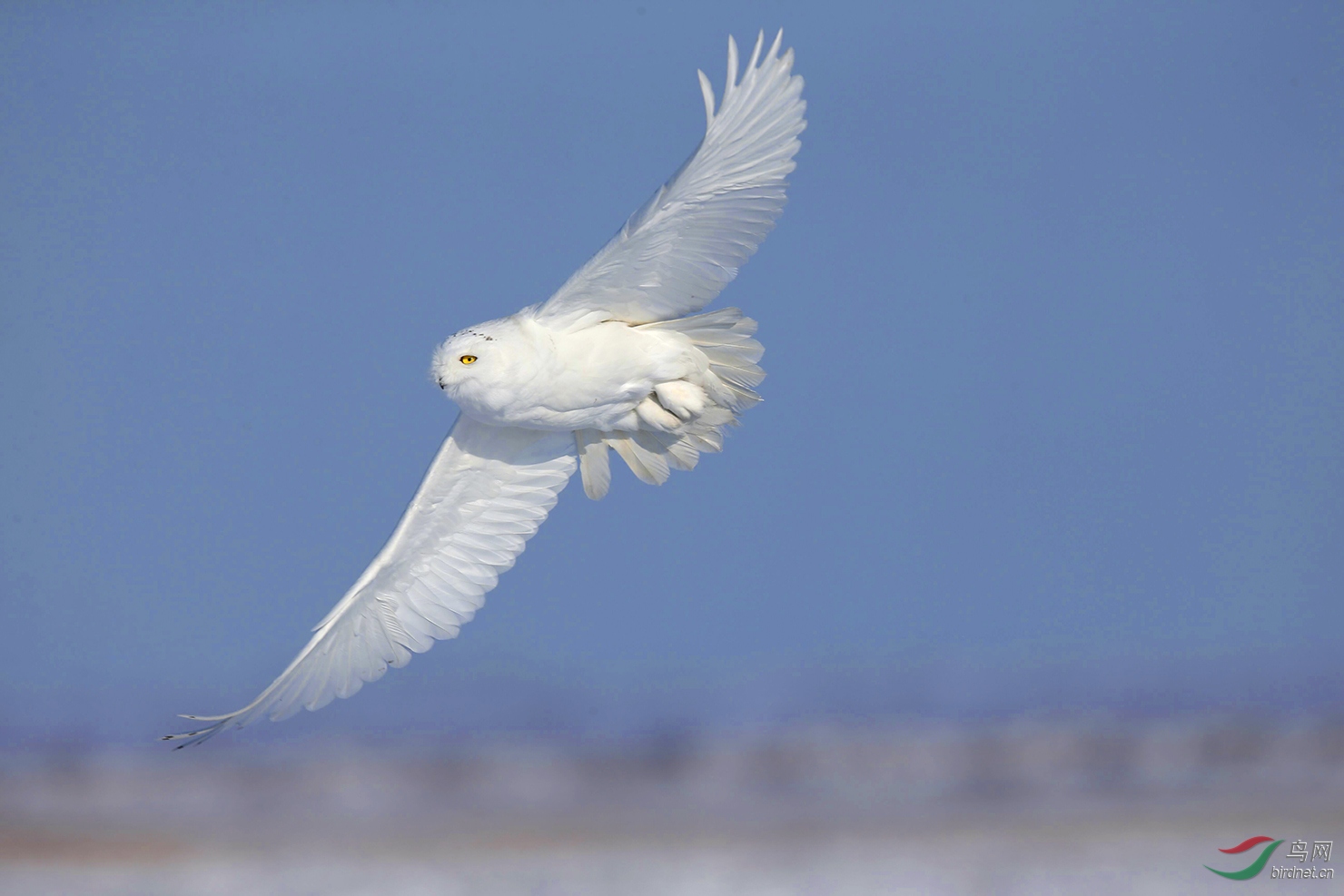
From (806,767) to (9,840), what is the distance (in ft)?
19.8

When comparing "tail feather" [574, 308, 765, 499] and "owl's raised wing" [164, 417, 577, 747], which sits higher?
"tail feather" [574, 308, 765, 499]

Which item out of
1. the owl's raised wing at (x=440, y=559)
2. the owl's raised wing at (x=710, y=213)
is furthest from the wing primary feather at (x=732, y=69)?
the owl's raised wing at (x=440, y=559)

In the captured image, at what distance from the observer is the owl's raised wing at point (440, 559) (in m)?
6.23

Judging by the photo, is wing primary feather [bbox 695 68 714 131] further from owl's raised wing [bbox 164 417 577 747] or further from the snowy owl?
owl's raised wing [bbox 164 417 577 747]

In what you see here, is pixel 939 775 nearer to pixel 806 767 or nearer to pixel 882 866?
pixel 806 767

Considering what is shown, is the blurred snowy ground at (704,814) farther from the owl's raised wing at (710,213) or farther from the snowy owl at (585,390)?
the owl's raised wing at (710,213)

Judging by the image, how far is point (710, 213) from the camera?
5.45 meters

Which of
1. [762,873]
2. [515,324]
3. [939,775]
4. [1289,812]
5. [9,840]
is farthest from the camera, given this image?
[939,775]

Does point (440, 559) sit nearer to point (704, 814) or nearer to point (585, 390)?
point (585, 390)

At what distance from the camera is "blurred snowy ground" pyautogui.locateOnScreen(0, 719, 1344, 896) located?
8016mm

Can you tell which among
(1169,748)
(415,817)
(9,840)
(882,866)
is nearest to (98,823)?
(9,840)

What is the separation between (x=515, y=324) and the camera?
5.69 m

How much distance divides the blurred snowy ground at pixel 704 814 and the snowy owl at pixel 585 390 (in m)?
2.48

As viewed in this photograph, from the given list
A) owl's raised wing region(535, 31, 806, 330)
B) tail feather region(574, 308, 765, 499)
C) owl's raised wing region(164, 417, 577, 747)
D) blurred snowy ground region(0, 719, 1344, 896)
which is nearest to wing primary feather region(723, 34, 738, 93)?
owl's raised wing region(535, 31, 806, 330)
